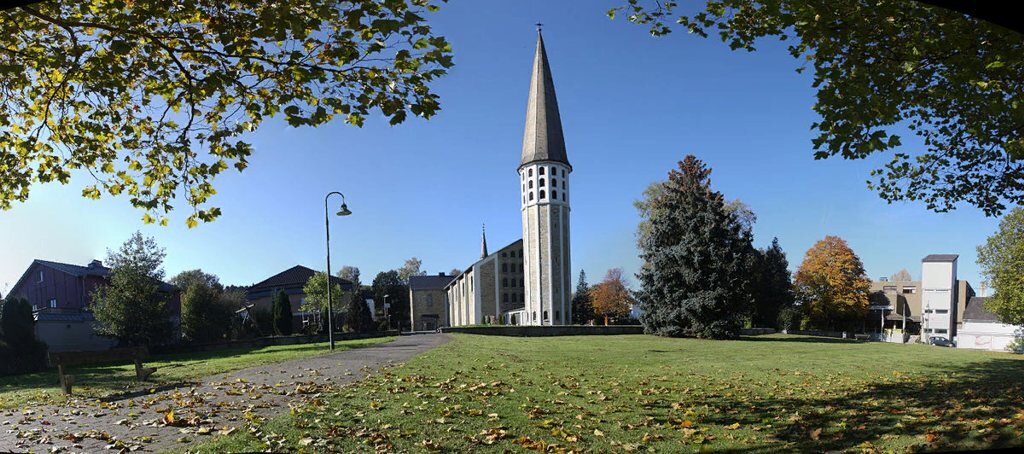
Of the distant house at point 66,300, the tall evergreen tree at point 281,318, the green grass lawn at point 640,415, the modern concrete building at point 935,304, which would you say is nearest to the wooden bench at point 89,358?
the green grass lawn at point 640,415

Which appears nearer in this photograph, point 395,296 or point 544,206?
point 544,206

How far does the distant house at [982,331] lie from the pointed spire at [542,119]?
42.9 m

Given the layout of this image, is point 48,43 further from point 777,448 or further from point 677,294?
point 677,294

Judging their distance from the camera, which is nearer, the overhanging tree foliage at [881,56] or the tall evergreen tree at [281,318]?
the overhanging tree foliage at [881,56]

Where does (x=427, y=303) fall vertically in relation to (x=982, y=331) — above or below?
above

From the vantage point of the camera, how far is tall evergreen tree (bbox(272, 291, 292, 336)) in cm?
4644

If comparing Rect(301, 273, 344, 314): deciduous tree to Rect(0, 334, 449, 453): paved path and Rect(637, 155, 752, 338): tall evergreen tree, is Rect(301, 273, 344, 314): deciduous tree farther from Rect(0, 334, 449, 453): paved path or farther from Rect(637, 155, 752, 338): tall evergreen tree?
Rect(0, 334, 449, 453): paved path

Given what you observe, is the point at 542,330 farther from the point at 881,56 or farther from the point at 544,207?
the point at 881,56

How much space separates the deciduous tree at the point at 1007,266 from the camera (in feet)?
115

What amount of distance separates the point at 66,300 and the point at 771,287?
62636 mm

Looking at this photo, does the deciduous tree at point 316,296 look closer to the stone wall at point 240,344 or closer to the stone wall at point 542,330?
the stone wall at point 542,330

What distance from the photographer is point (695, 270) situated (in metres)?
38.6

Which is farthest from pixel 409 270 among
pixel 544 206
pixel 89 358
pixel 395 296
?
pixel 89 358

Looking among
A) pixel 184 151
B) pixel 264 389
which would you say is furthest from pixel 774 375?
pixel 184 151
